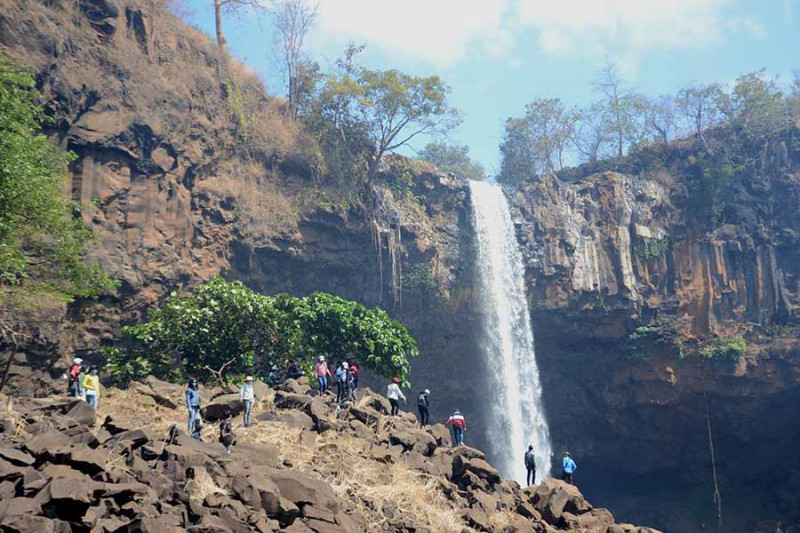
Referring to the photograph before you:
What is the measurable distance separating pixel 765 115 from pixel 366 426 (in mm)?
28482

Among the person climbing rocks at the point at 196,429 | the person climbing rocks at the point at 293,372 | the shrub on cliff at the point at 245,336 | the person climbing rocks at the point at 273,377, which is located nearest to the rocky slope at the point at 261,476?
the person climbing rocks at the point at 196,429

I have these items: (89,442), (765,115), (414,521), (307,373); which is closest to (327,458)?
(414,521)

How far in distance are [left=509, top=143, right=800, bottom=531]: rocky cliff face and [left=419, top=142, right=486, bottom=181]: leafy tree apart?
1628 centimetres

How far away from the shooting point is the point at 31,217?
47.5 ft

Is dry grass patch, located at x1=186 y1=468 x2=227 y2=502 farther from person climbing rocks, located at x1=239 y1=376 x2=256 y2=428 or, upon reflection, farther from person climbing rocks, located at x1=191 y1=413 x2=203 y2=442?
person climbing rocks, located at x1=239 y1=376 x2=256 y2=428

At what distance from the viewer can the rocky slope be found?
8.56 meters

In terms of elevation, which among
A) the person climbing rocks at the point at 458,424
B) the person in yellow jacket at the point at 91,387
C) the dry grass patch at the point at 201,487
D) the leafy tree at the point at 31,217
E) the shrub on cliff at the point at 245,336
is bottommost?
the person climbing rocks at the point at 458,424

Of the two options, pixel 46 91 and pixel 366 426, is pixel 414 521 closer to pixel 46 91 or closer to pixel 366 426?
pixel 366 426

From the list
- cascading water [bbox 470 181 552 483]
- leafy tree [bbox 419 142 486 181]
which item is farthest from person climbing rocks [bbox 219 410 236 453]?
leafy tree [bbox 419 142 486 181]

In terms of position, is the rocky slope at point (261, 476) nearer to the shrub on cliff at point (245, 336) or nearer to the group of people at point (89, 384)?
the group of people at point (89, 384)

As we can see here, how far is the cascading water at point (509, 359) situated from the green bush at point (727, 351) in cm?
753

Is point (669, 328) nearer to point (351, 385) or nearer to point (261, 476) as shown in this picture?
point (351, 385)

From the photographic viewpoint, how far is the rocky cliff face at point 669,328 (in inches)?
1186

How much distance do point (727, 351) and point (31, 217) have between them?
2728 centimetres
